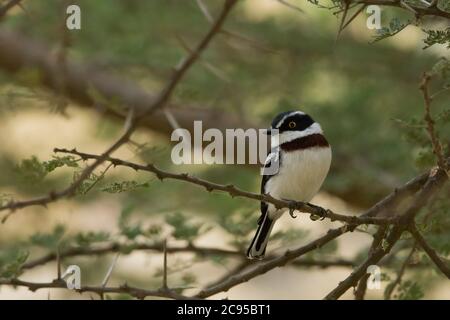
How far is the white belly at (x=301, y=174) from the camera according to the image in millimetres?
4785

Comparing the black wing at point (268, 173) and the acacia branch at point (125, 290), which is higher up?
the black wing at point (268, 173)

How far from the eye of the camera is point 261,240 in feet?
16.1

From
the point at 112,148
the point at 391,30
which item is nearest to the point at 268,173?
the point at 112,148

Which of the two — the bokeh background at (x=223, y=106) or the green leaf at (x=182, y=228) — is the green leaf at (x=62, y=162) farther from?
the bokeh background at (x=223, y=106)

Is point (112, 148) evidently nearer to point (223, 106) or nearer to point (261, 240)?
point (261, 240)

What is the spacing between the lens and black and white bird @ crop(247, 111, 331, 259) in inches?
189

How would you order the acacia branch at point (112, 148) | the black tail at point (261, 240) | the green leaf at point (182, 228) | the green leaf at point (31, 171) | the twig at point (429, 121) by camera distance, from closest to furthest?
the twig at point (429, 121), the acacia branch at point (112, 148), the green leaf at point (31, 171), the black tail at point (261, 240), the green leaf at point (182, 228)

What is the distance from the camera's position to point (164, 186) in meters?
7.10

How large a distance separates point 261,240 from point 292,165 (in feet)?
1.36

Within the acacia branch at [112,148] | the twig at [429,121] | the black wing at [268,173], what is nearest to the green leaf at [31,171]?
the acacia branch at [112,148]

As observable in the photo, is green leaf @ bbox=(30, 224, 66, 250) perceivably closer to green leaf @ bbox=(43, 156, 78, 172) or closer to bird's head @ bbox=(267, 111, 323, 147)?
bird's head @ bbox=(267, 111, 323, 147)
